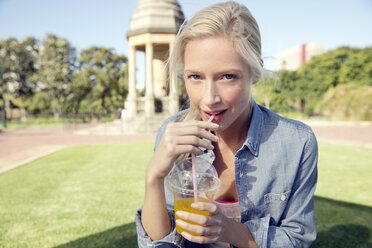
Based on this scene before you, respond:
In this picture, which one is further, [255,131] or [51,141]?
[51,141]

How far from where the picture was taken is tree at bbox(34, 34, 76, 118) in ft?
151

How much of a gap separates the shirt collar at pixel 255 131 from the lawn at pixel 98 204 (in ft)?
6.56

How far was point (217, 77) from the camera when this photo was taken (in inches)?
Result: 62.0

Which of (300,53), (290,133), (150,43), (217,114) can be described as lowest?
(290,133)

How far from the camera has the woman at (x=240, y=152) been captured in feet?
4.97

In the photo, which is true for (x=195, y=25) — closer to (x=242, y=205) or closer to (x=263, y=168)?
(x=263, y=168)

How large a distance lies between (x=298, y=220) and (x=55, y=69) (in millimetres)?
50498

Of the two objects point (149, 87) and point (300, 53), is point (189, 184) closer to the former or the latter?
point (149, 87)

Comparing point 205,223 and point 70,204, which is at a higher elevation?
point 205,223

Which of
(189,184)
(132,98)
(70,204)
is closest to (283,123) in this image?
(189,184)

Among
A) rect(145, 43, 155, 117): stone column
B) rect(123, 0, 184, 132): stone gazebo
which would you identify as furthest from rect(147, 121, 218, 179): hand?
rect(145, 43, 155, 117): stone column

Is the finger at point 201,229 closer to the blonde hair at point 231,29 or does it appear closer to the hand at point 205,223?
the hand at point 205,223

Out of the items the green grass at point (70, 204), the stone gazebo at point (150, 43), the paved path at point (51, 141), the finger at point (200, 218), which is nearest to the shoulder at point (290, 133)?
the finger at point (200, 218)

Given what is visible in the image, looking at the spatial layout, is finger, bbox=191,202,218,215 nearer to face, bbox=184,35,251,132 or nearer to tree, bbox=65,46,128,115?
face, bbox=184,35,251,132
